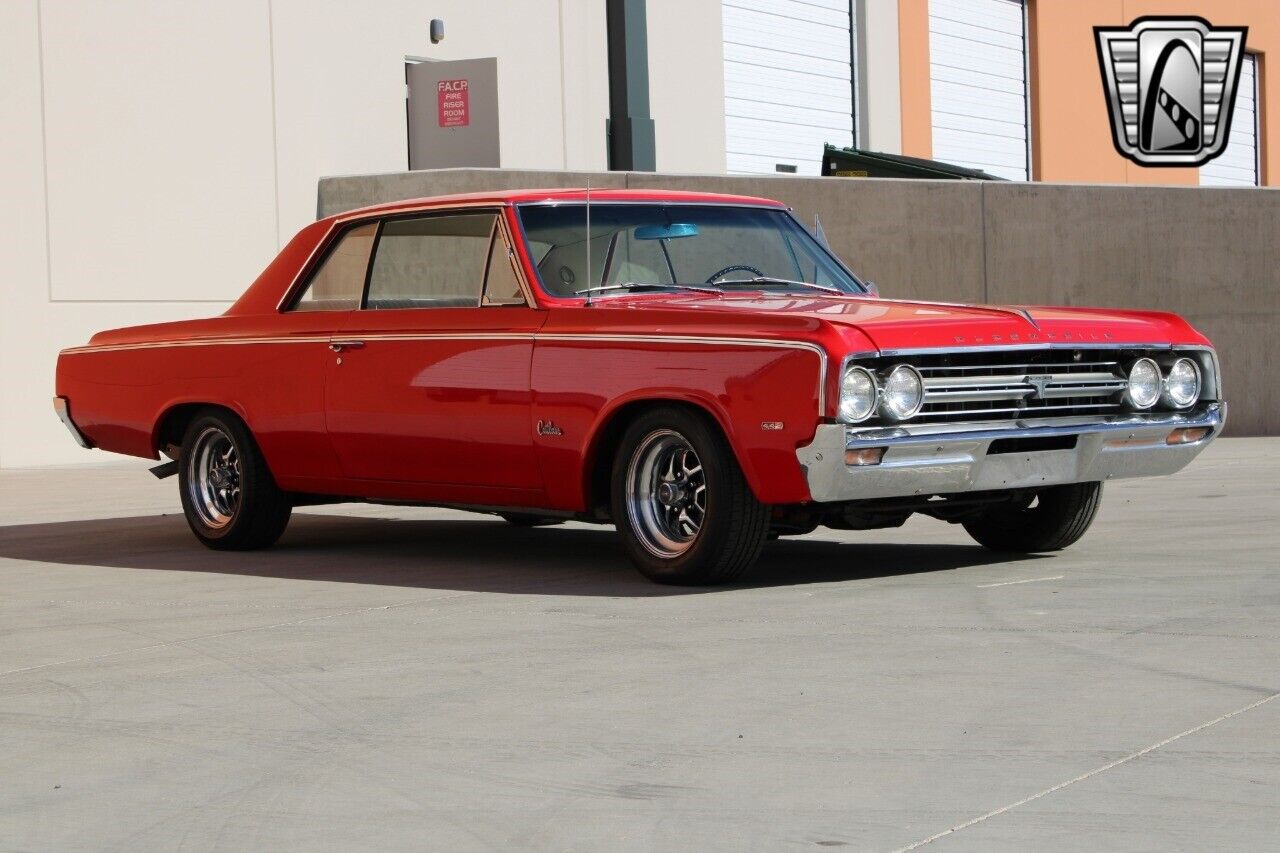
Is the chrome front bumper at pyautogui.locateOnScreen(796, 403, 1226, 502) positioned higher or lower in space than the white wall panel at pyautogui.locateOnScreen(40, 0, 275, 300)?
lower

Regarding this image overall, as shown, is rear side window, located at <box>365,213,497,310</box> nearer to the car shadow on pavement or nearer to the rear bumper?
the car shadow on pavement

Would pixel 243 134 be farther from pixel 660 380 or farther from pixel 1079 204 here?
pixel 660 380

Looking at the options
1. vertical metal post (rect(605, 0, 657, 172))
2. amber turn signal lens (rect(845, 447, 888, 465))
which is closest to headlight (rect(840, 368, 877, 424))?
amber turn signal lens (rect(845, 447, 888, 465))

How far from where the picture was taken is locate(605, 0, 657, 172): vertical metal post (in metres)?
21.2

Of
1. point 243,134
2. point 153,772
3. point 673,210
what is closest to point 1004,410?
point 673,210

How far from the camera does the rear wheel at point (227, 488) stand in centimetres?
887

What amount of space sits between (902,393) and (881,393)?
0.09 metres

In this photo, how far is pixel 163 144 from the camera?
16.7 m

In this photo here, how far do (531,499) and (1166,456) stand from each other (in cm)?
239

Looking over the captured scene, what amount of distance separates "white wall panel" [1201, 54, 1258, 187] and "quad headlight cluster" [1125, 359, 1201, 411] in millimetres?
26136

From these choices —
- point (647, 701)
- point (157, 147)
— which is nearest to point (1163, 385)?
Answer: point (647, 701)

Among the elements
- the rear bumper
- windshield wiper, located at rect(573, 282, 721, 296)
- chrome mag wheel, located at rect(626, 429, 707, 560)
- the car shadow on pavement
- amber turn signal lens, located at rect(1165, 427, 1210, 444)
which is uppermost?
windshield wiper, located at rect(573, 282, 721, 296)

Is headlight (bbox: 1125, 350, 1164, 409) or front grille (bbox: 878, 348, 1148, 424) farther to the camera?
headlight (bbox: 1125, 350, 1164, 409)

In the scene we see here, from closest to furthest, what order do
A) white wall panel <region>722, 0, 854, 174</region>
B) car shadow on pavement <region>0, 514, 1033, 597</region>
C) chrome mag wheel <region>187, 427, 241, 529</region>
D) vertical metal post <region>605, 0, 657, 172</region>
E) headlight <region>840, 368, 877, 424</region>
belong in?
headlight <region>840, 368, 877, 424</region> < car shadow on pavement <region>0, 514, 1033, 597</region> < chrome mag wheel <region>187, 427, 241, 529</region> < vertical metal post <region>605, 0, 657, 172</region> < white wall panel <region>722, 0, 854, 174</region>
